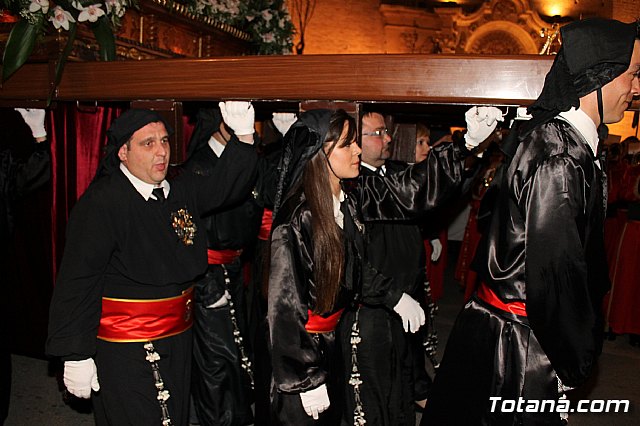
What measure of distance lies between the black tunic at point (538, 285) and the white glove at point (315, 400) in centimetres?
49

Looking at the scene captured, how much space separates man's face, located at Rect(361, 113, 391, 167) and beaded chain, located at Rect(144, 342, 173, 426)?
172 cm

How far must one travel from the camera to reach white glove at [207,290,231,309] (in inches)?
151

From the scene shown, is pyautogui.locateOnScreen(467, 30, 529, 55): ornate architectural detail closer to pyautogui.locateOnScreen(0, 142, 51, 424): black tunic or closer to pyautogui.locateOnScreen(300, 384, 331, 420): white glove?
pyautogui.locateOnScreen(0, 142, 51, 424): black tunic

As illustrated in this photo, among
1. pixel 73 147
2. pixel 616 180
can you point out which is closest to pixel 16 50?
pixel 73 147

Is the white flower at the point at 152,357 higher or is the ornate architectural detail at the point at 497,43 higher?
the ornate architectural detail at the point at 497,43

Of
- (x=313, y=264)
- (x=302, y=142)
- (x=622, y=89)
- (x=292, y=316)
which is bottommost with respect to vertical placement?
(x=292, y=316)

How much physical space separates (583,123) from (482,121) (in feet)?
1.76

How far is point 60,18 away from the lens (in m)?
3.46

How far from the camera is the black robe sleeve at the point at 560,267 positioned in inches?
77.9

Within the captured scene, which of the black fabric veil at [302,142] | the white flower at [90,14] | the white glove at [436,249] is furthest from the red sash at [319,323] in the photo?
the white glove at [436,249]

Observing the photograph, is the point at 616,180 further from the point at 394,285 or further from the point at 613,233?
the point at 394,285

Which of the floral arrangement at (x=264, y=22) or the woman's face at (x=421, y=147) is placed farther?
the floral arrangement at (x=264, y=22)

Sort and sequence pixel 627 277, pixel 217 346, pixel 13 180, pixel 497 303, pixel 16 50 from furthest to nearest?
pixel 627 277, pixel 217 346, pixel 13 180, pixel 16 50, pixel 497 303

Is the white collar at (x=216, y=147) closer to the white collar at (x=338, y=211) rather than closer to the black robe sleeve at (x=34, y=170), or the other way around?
the black robe sleeve at (x=34, y=170)
